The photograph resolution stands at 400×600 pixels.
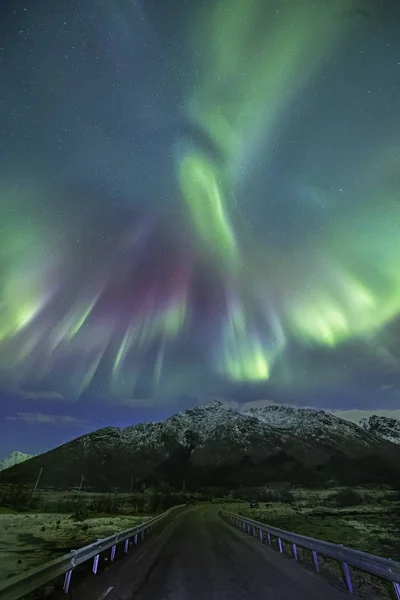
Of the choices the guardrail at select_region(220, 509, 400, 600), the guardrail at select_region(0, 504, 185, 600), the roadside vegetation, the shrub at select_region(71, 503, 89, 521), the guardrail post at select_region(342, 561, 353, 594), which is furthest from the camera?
the shrub at select_region(71, 503, 89, 521)

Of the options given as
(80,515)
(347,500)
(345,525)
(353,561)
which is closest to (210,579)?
(353,561)

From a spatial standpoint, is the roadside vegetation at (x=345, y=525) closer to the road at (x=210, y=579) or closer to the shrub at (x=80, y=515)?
the road at (x=210, y=579)

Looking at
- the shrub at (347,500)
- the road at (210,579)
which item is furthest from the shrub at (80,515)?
the shrub at (347,500)

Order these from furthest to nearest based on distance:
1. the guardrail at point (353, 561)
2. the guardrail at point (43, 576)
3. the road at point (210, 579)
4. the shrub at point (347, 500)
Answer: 1. the shrub at point (347, 500)
2. the road at point (210, 579)
3. the guardrail at point (353, 561)
4. the guardrail at point (43, 576)

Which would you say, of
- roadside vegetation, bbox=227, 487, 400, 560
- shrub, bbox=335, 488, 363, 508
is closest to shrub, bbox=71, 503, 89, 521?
roadside vegetation, bbox=227, 487, 400, 560

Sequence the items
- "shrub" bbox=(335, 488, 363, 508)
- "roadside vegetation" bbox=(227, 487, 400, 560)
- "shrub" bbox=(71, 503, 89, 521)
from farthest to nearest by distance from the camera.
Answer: "shrub" bbox=(335, 488, 363, 508) → "shrub" bbox=(71, 503, 89, 521) → "roadside vegetation" bbox=(227, 487, 400, 560)

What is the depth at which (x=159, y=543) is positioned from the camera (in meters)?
18.3

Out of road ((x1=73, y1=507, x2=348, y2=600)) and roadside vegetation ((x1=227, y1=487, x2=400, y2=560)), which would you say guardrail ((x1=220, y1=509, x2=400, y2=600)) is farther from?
roadside vegetation ((x1=227, y1=487, x2=400, y2=560))

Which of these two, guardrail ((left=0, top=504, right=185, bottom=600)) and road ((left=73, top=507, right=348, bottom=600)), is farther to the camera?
road ((left=73, top=507, right=348, bottom=600))

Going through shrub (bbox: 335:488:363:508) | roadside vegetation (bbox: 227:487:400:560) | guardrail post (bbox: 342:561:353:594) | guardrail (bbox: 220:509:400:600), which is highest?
shrub (bbox: 335:488:363:508)

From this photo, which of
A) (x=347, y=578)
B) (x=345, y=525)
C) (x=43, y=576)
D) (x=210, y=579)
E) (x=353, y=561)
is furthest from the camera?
(x=345, y=525)

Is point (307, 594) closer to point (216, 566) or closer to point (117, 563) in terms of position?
point (216, 566)

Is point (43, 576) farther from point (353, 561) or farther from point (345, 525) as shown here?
point (345, 525)

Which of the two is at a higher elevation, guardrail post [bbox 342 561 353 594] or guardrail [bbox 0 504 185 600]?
guardrail [bbox 0 504 185 600]
